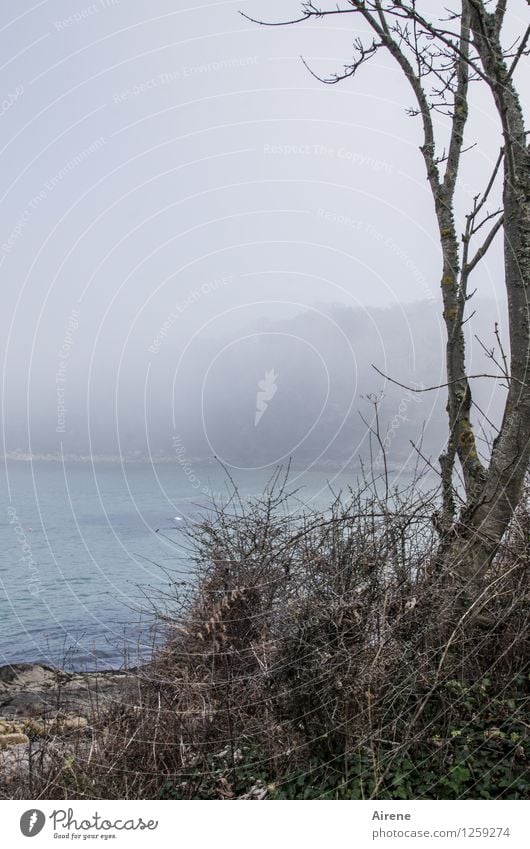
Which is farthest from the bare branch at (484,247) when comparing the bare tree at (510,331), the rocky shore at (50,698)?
the rocky shore at (50,698)

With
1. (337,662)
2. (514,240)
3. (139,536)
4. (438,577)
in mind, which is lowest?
(139,536)

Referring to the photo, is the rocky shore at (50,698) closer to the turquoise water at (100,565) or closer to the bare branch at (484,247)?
the turquoise water at (100,565)

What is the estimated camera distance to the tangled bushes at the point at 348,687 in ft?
13.4

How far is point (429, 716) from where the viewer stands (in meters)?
4.25

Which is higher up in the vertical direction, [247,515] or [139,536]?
[247,515]

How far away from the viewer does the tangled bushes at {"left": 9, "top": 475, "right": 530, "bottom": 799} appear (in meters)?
4.07

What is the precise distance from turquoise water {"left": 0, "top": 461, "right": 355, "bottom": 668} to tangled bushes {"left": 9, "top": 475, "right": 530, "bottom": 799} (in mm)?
772

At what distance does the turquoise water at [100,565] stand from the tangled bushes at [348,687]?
772 millimetres

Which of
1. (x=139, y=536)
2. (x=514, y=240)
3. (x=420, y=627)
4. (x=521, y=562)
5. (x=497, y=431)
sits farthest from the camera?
(x=139, y=536)

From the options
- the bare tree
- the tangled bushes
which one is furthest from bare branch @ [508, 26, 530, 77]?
the tangled bushes

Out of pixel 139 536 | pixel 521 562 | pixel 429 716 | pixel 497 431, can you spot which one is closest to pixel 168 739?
pixel 429 716

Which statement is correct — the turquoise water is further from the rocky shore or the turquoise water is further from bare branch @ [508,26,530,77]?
bare branch @ [508,26,530,77]
